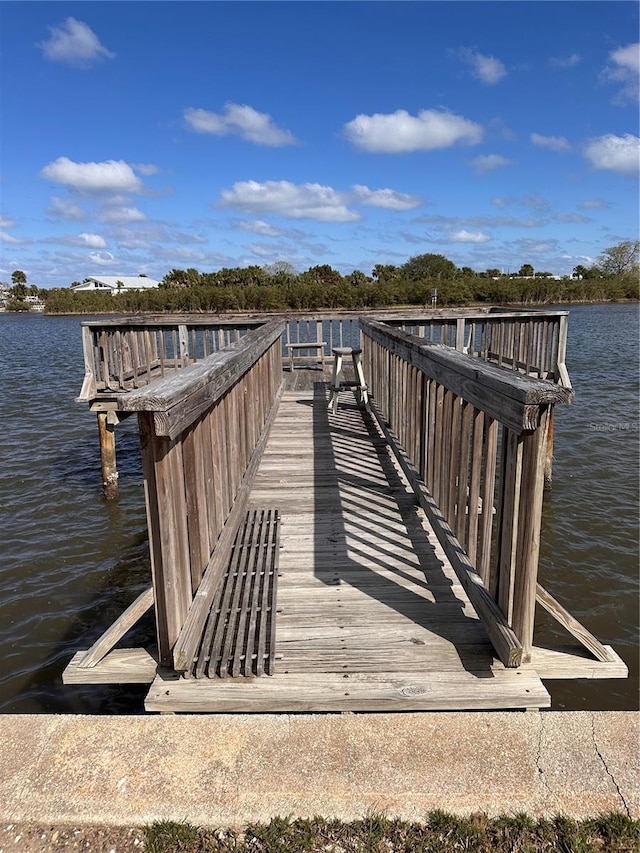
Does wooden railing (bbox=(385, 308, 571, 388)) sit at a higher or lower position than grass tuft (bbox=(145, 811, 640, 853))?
higher

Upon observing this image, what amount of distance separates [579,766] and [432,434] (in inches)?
87.2

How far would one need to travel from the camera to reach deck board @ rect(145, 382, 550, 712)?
2.26m

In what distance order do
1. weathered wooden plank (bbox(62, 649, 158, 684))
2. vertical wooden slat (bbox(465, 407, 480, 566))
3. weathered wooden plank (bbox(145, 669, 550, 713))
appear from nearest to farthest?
weathered wooden plank (bbox(145, 669, 550, 713))
weathered wooden plank (bbox(62, 649, 158, 684))
vertical wooden slat (bbox(465, 407, 480, 566))

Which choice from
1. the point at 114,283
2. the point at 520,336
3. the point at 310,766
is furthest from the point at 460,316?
the point at 114,283

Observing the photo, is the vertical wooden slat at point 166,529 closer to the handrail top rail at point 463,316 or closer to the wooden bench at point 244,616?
the wooden bench at point 244,616

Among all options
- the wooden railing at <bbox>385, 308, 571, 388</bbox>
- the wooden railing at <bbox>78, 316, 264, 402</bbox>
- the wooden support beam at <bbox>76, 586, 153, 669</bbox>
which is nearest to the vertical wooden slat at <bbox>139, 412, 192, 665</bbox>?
the wooden support beam at <bbox>76, 586, 153, 669</bbox>

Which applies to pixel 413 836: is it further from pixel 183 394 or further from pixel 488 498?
pixel 183 394

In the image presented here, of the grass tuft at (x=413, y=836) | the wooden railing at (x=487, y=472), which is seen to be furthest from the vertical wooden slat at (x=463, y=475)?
the grass tuft at (x=413, y=836)

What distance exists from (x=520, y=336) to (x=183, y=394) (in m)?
8.56

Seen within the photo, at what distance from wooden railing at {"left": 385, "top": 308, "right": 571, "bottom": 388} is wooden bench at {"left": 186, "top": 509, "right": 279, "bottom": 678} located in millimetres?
5608

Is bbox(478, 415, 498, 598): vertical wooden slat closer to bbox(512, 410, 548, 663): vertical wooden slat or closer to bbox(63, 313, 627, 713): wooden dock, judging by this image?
bbox(63, 313, 627, 713): wooden dock

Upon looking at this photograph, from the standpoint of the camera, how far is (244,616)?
9.25ft

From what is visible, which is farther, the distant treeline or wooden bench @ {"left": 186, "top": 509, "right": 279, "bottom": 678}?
the distant treeline

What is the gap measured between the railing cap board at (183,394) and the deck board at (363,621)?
1095 millimetres
